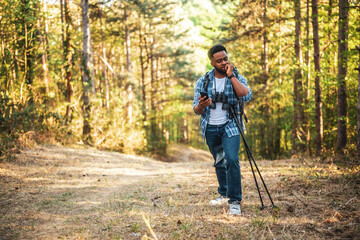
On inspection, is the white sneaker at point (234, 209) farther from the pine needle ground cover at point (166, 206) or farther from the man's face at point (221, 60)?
the man's face at point (221, 60)

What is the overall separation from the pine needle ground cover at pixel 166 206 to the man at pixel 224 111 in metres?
0.44

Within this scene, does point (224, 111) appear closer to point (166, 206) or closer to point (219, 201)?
point (219, 201)

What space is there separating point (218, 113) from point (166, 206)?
1703 mm

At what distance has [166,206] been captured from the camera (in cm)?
458

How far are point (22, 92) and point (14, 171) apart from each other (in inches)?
151

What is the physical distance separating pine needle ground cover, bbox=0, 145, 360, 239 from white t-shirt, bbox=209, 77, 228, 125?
4.07 feet

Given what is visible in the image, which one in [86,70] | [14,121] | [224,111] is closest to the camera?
[224,111]

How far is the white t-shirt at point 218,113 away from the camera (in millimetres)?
4012

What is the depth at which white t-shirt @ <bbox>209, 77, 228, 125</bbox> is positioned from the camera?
401 centimetres

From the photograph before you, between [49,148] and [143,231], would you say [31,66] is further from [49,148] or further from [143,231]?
[143,231]

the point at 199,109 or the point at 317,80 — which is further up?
the point at 317,80

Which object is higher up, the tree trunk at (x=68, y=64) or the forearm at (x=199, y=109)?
the tree trunk at (x=68, y=64)

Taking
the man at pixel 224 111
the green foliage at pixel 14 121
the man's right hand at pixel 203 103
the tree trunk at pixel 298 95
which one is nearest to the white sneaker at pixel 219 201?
the man at pixel 224 111

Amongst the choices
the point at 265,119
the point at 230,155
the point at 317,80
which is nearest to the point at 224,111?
the point at 230,155
